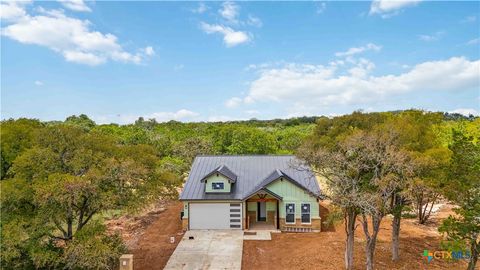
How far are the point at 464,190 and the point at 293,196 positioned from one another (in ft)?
38.2

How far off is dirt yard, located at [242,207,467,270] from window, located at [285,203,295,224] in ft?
3.21

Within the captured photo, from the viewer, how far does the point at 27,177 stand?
12664 millimetres

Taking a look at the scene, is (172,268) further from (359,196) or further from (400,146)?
(400,146)

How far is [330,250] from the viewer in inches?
725

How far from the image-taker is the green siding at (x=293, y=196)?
2225cm

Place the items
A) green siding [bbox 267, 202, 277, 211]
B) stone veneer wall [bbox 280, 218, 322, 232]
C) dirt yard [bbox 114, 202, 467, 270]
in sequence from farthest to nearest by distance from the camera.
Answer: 1. green siding [bbox 267, 202, 277, 211]
2. stone veneer wall [bbox 280, 218, 322, 232]
3. dirt yard [bbox 114, 202, 467, 270]

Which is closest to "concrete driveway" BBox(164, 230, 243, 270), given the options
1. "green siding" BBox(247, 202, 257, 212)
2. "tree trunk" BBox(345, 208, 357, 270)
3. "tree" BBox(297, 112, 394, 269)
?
"green siding" BBox(247, 202, 257, 212)

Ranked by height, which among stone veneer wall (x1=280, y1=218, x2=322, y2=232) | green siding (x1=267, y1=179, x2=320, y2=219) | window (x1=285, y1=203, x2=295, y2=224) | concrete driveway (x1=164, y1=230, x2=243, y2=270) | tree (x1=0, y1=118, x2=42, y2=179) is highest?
tree (x1=0, y1=118, x2=42, y2=179)

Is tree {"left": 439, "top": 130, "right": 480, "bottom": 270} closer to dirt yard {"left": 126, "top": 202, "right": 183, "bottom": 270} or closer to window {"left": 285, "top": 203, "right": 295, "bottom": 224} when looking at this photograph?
window {"left": 285, "top": 203, "right": 295, "bottom": 224}

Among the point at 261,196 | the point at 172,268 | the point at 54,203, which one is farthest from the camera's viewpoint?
the point at 261,196

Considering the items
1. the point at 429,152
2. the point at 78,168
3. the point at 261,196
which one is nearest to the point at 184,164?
the point at 261,196

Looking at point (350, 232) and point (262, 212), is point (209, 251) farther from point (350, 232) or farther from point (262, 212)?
point (350, 232)

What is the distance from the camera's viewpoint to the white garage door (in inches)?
893

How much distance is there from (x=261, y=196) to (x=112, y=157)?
36.6 feet
